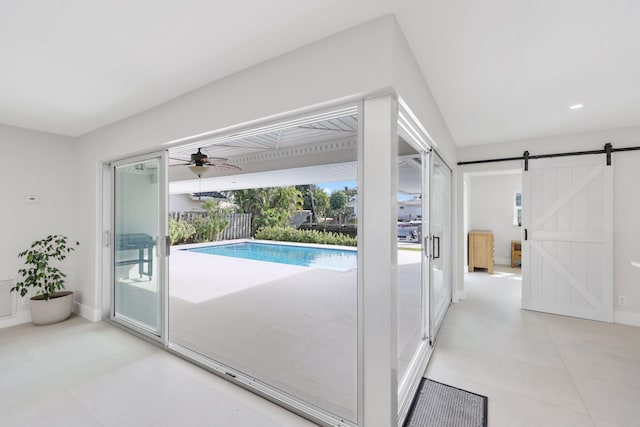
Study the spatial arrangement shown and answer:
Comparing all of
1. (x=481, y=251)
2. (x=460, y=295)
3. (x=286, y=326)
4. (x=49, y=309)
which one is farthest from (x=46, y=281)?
(x=481, y=251)

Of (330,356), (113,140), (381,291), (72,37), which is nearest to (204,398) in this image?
(330,356)

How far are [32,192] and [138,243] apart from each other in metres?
1.58

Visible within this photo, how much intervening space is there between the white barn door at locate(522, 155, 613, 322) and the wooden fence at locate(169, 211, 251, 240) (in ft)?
36.9

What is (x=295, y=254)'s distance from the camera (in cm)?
949

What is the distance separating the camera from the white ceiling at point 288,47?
1431 millimetres

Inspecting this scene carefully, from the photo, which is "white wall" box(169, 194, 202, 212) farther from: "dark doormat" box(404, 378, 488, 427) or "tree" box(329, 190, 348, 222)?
"dark doormat" box(404, 378, 488, 427)

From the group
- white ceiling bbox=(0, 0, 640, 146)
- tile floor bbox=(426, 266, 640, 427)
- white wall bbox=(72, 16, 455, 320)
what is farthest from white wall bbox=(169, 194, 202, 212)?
tile floor bbox=(426, 266, 640, 427)

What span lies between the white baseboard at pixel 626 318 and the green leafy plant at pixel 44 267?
21.8 feet

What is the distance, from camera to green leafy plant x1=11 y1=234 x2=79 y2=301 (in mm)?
3193

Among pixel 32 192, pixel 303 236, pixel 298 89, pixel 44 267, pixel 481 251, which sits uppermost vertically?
pixel 298 89

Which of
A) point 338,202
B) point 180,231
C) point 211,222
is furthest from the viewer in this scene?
point 338,202

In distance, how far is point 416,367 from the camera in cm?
227

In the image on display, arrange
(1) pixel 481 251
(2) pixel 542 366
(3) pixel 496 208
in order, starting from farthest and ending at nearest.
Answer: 1. (3) pixel 496 208
2. (1) pixel 481 251
3. (2) pixel 542 366

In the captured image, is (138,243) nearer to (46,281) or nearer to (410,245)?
(46,281)
